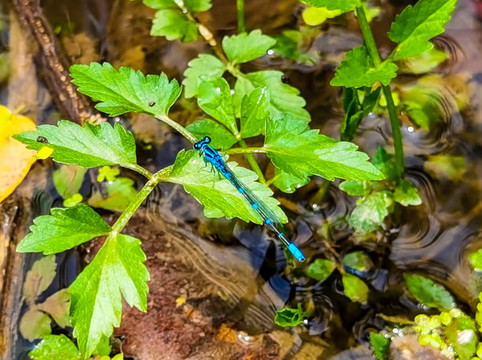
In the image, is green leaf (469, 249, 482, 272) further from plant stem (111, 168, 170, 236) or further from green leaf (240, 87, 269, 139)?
plant stem (111, 168, 170, 236)

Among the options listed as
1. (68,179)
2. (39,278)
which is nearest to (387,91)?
(68,179)

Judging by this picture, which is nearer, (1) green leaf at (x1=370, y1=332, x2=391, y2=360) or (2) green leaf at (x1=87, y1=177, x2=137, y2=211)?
(1) green leaf at (x1=370, y1=332, x2=391, y2=360)

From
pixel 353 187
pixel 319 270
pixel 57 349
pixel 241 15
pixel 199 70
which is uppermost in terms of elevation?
pixel 241 15

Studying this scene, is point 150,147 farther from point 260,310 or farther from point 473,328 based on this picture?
point 473,328

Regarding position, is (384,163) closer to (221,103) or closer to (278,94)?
(278,94)

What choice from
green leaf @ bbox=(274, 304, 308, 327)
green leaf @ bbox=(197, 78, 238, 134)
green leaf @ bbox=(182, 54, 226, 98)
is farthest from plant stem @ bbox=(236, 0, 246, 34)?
green leaf @ bbox=(274, 304, 308, 327)

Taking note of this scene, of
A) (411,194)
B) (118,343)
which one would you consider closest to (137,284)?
(118,343)

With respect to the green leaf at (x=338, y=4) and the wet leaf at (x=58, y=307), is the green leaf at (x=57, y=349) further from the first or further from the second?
the green leaf at (x=338, y=4)
